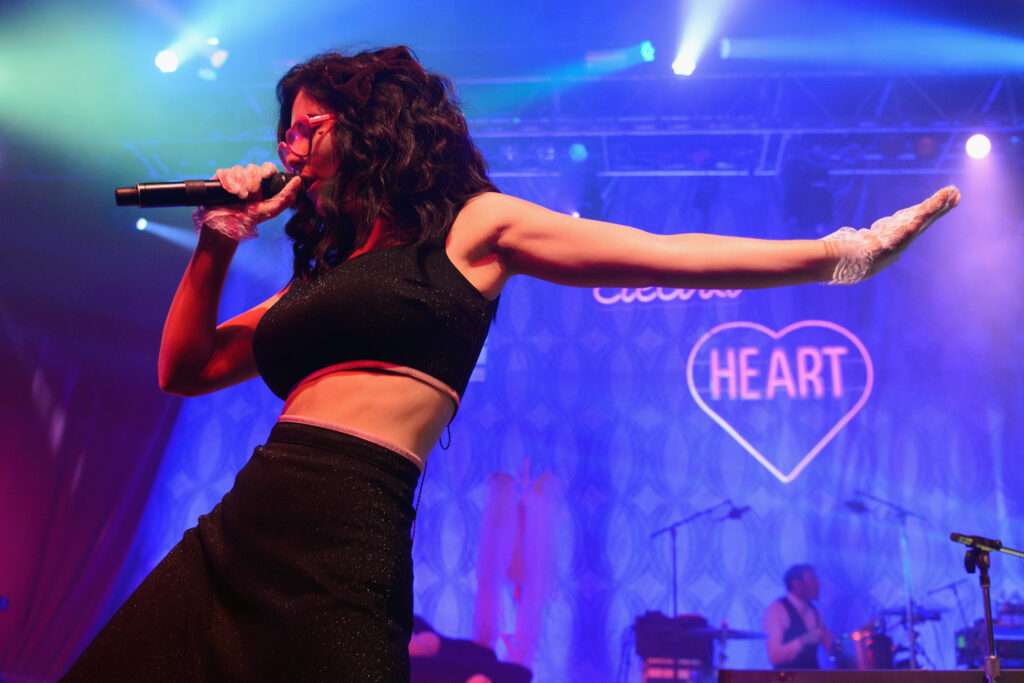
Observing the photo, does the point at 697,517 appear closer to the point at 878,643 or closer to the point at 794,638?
the point at 794,638

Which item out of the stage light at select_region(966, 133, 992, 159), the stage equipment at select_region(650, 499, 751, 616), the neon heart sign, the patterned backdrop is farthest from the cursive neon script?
the stage light at select_region(966, 133, 992, 159)

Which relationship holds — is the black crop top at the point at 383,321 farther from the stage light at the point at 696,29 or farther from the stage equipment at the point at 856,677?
the stage light at the point at 696,29

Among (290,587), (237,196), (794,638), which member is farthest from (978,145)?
(290,587)

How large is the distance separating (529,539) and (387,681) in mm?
3994

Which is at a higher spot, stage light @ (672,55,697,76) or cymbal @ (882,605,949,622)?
stage light @ (672,55,697,76)

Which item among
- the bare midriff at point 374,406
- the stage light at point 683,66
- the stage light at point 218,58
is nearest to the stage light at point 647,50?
the stage light at point 683,66

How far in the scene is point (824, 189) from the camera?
5.42 metres

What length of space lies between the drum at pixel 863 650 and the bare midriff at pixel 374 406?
13.3ft

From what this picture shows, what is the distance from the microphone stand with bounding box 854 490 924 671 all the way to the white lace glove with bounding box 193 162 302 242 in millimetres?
4292

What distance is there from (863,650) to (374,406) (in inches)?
166

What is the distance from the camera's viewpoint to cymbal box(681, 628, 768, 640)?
414 cm

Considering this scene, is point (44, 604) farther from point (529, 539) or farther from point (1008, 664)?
point (1008, 664)

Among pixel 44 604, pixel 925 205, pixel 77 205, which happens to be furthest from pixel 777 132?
pixel 44 604

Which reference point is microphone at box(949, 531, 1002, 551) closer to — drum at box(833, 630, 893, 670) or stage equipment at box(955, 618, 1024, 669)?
stage equipment at box(955, 618, 1024, 669)
